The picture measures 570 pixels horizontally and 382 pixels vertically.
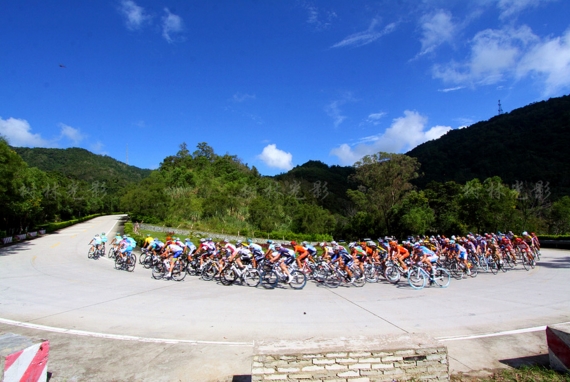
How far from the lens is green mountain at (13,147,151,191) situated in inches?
4163

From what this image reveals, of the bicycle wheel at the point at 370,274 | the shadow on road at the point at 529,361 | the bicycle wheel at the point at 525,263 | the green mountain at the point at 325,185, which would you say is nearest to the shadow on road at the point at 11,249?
the bicycle wheel at the point at 370,274

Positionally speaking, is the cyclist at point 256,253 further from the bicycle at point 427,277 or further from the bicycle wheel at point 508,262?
the bicycle wheel at point 508,262

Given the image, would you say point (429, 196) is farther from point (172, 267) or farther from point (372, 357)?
point (372, 357)

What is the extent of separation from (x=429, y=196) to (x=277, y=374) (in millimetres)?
48973

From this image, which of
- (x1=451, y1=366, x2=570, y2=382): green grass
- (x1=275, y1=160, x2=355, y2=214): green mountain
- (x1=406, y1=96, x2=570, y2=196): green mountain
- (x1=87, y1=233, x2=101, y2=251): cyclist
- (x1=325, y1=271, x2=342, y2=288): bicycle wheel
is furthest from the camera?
(x1=275, y1=160, x2=355, y2=214): green mountain

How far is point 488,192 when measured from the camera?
3297 cm

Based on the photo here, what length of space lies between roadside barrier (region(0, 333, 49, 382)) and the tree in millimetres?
44357

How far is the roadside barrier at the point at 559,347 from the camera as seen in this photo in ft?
14.3

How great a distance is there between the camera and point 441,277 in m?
11.4

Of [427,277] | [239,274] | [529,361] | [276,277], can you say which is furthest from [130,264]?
[529,361]

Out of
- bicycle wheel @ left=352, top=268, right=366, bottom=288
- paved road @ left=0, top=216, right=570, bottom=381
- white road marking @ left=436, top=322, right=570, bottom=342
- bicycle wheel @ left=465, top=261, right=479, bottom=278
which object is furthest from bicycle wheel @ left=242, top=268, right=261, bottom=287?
bicycle wheel @ left=465, top=261, right=479, bottom=278

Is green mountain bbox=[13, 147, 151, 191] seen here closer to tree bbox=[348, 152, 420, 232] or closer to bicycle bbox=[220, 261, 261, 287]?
tree bbox=[348, 152, 420, 232]

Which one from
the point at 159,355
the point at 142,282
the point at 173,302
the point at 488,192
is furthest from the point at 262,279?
the point at 488,192

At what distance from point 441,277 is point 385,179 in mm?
36818
